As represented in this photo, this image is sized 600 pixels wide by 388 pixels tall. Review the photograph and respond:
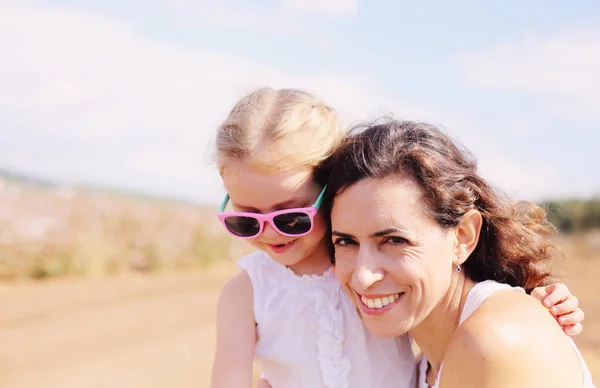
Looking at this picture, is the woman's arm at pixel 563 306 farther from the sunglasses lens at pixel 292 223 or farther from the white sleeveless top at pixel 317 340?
the sunglasses lens at pixel 292 223

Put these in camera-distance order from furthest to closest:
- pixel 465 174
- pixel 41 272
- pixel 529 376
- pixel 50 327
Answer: pixel 41 272, pixel 50 327, pixel 465 174, pixel 529 376

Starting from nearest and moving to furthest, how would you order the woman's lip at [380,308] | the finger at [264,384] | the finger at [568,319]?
the woman's lip at [380,308]
the finger at [568,319]
the finger at [264,384]

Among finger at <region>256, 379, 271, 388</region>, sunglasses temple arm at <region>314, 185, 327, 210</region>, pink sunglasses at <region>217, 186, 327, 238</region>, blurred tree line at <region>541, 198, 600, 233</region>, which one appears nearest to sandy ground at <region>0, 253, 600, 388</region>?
finger at <region>256, 379, 271, 388</region>

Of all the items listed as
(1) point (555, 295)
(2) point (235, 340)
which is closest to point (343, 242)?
(2) point (235, 340)

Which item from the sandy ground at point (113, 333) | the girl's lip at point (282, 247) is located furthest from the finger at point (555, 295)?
the sandy ground at point (113, 333)

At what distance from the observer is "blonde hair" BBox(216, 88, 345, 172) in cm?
316

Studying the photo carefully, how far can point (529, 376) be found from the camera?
262cm

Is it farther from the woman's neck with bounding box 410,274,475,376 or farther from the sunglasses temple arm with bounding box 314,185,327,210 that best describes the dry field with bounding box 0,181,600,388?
the sunglasses temple arm with bounding box 314,185,327,210

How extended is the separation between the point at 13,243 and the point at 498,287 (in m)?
11.0

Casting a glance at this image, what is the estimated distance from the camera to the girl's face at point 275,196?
125 inches

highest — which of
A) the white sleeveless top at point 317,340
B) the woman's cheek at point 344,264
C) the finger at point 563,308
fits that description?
the woman's cheek at point 344,264

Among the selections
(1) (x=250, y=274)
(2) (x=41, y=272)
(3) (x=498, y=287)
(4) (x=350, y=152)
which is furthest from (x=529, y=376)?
(2) (x=41, y=272)

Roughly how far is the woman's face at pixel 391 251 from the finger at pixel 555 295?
1.67 ft

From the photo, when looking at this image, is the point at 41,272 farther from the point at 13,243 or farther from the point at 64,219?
the point at 64,219
